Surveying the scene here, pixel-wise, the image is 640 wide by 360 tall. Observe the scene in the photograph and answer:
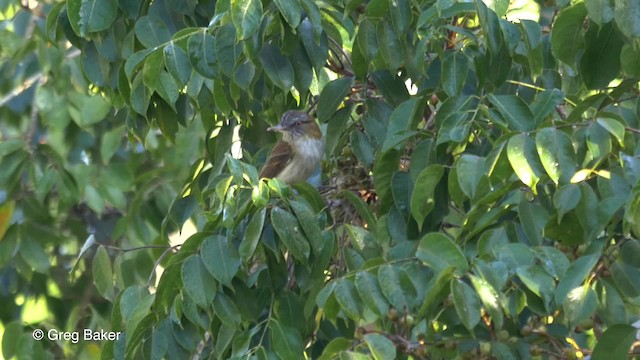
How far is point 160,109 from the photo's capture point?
3.83m

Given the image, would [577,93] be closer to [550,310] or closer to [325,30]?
[325,30]

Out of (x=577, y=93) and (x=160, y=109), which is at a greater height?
(x=160, y=109)

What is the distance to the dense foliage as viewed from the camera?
2834 mm

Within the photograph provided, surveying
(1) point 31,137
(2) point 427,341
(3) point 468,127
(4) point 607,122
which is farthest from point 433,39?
(1) point 31,137

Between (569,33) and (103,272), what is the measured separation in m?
1.76

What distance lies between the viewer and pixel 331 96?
3.76 m

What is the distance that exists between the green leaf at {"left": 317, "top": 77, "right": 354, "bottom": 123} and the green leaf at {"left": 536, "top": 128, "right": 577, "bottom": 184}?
1050mm

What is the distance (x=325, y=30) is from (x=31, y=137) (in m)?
3.06

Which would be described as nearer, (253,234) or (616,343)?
(616,343)

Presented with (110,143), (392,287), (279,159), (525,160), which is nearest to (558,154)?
(525,160)

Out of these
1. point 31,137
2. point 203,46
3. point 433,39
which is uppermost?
point 203,46

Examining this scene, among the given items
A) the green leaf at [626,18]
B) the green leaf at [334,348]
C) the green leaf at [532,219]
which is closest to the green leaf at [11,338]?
the green leaf at [334,348]

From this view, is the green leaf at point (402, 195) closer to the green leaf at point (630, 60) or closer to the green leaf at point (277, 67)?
the green leaf at point (277, 67)

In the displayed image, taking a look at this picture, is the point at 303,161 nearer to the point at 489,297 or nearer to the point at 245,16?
the point at 245,16
